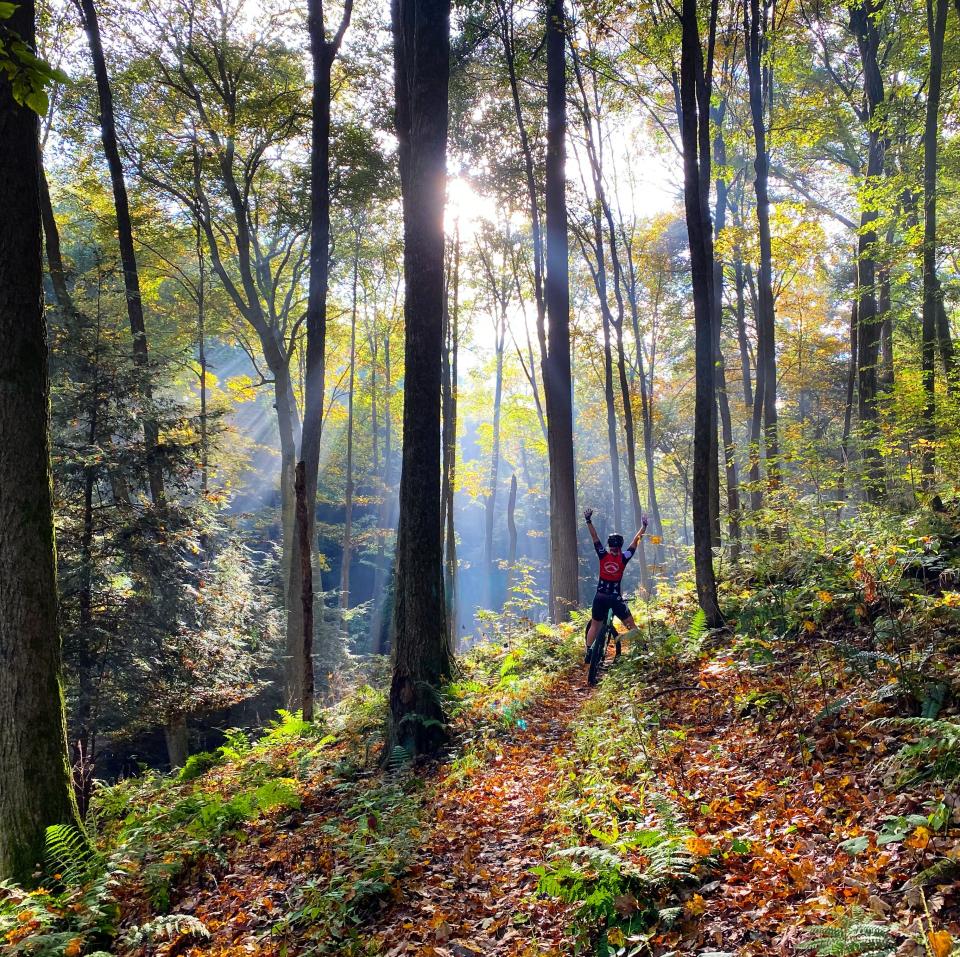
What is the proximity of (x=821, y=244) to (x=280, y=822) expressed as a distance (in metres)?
19.3

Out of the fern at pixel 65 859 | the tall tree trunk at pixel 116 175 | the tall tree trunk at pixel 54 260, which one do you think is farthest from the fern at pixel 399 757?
the tall tree trunk at pixel 54 260

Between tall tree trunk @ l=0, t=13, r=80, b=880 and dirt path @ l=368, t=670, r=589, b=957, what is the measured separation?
2888mm

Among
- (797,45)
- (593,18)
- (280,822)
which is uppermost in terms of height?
(797,45)

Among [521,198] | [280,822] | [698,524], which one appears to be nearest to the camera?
[280,822]

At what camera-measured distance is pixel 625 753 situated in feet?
16.1

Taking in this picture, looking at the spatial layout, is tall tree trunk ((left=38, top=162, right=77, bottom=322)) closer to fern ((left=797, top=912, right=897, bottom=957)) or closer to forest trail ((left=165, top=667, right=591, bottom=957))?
forest trail ((left=165, top=667, right=591, bottom=957))

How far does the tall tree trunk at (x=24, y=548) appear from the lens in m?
4.40

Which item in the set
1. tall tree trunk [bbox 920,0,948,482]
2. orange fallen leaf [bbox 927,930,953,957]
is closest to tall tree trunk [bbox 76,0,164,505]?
orange fallen leaf [bbox 927,930,953,957]

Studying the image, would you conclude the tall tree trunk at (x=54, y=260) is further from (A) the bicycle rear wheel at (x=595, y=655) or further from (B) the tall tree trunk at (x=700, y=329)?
(A) the bicycle rear wheel at (x=595, y=655)

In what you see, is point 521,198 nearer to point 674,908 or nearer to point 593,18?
point 593,18

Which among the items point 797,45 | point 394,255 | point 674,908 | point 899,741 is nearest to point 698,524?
point 899,741

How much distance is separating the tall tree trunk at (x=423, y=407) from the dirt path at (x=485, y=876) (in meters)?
1.21

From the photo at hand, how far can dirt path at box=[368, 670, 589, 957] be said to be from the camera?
3.24 meters

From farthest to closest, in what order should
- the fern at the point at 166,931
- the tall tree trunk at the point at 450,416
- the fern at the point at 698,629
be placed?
the tall tree trunk at the point at 450,416, the fern at the point at 698,629, the fern at the point at 166,931
